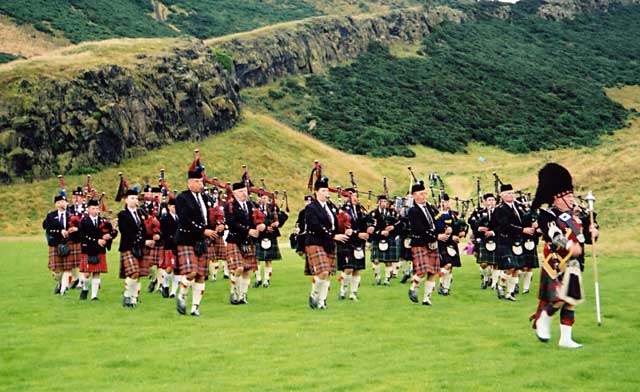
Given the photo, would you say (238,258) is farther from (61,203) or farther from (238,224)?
(61,203)

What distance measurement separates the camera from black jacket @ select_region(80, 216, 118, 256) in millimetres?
15148

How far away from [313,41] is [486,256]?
211ft

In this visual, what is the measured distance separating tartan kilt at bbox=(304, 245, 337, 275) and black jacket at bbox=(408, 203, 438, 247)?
63.7 inches

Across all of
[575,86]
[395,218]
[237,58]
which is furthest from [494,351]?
[575,86]

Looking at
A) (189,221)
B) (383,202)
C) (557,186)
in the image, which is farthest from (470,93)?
(557,186)

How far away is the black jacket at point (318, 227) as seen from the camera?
45.0 feet

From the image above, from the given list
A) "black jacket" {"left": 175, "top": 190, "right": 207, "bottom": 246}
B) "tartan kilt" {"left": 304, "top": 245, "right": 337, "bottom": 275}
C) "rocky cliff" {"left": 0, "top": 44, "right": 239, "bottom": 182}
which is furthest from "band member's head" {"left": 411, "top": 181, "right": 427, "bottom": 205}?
"rocky cliff" {"left": 0, "top": 44, "right": 239, "bottom": 182}

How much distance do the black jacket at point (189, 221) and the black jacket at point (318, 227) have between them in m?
1.85

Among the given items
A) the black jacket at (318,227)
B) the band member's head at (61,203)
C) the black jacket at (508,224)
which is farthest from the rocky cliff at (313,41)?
the black jacket at (318,227)

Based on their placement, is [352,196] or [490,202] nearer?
[352,196]

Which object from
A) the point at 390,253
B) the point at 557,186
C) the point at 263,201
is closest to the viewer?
the point at 557,186

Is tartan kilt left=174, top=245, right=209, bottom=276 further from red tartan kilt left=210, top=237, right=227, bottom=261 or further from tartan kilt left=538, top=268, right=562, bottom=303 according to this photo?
tartan kilt left=538, top=268, right=562, bottom=303

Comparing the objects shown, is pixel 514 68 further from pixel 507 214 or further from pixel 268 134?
pixel 507 214

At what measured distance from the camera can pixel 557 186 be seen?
400 inches
